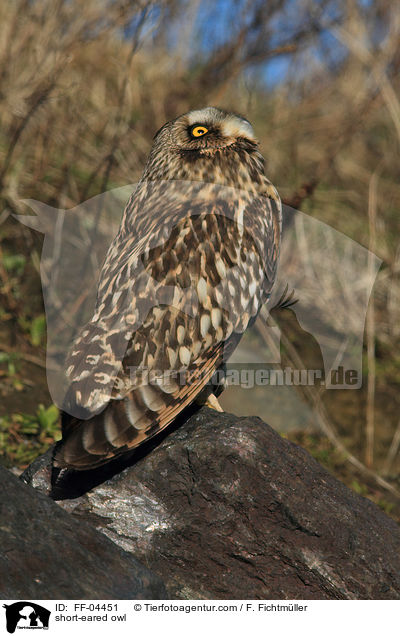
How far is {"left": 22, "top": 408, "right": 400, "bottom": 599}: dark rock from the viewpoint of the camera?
2.70m

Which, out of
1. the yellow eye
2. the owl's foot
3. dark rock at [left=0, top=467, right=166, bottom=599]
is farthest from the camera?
the yellow eye

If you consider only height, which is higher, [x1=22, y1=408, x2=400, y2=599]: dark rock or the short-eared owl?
the short-eared owl

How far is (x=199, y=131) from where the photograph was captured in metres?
3.42

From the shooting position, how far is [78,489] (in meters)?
2.83

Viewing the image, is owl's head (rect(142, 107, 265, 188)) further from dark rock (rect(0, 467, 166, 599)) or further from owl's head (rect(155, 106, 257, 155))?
dark rock (rect(0, 467, 166, 599))

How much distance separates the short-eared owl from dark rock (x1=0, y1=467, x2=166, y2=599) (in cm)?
40

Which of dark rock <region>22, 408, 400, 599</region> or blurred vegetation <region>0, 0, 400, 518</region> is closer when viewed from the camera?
dark rock <region>22, 408, 400, 599</region>

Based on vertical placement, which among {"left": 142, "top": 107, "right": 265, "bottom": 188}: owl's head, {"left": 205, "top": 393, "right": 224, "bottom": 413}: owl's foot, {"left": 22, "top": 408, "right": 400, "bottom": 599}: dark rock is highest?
{"left": 142, "top": 107, "right": 265, "bottom": 188}: owl's head

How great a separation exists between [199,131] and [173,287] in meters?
0.97

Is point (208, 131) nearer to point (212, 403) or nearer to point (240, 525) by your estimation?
point (212, 403)

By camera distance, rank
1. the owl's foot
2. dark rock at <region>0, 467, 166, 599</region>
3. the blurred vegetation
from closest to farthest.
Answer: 1. dark rock at <region>0, 467, 166, 599</region>
2. the owl's foot
3. the blurred vegetation

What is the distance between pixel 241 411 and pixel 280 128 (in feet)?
13.4

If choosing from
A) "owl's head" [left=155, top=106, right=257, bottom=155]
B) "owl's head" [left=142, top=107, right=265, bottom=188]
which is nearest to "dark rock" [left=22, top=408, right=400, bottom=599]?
"owl's head" [left=142, top=107, right=265, bottom=188]
